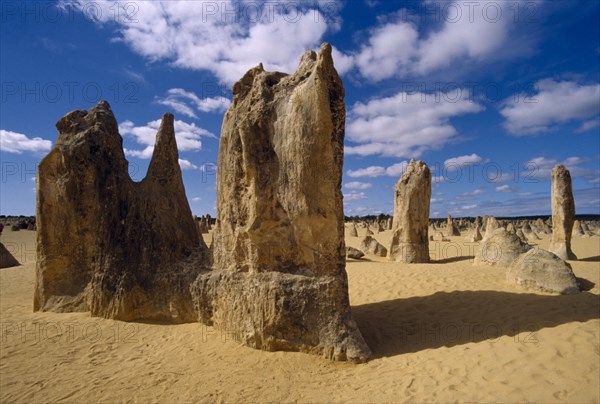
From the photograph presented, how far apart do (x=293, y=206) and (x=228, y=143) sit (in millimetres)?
1859

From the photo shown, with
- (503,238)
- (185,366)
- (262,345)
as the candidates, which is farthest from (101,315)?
(503,238)

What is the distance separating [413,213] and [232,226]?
8951 mm

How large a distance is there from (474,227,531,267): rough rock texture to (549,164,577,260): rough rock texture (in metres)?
3.66

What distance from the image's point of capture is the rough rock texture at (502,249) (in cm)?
1114

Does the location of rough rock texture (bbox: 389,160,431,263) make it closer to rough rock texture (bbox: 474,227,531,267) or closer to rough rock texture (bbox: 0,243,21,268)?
rough rock texture (bbox: 474,227,531,267)

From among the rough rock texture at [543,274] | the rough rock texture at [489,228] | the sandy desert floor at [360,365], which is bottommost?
the sandy desert floor at [360,365]

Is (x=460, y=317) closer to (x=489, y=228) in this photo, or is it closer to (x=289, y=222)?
(x=289, y=222)

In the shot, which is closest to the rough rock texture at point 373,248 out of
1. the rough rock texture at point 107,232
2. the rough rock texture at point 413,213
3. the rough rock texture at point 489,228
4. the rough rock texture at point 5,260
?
the rough rock texture at point 413,213

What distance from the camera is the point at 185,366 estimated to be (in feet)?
17.8

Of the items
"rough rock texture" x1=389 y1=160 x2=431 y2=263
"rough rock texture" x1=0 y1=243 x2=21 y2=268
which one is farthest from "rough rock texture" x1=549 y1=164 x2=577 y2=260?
"rough rock texture" x1=0 y1=243 x2=21 y2=268

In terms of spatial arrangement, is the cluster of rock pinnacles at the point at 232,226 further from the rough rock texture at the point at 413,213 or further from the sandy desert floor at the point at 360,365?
the rough rock texture at the point at 413,213

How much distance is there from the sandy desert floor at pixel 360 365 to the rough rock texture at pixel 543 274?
1.36ft

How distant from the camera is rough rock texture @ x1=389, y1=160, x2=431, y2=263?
13.5m

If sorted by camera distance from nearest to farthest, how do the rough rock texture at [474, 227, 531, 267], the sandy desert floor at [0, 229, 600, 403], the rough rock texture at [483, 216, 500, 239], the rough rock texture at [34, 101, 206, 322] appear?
the sandy desert floor at [0, 229, 600, 403], the rough rock texture at [34, 101, 206, 322], the rough rock texture at [474, 227, 531, 267], the rough rock texture at [483, 216, 500, 239]
